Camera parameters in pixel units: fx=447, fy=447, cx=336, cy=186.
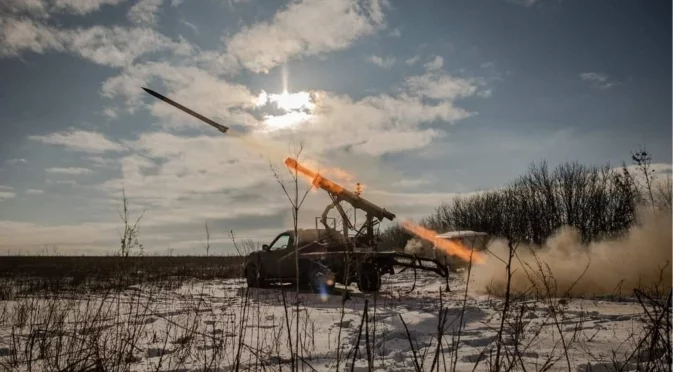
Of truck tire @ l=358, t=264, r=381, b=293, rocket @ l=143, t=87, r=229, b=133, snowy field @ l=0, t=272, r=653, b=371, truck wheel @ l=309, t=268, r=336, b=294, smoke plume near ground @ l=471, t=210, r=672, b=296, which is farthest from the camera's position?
rocket @ l=143, t=87, r=229, b=133

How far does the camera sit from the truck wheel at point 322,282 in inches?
433

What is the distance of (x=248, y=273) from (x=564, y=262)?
9.55 metres

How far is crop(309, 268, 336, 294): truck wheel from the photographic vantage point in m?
11.0

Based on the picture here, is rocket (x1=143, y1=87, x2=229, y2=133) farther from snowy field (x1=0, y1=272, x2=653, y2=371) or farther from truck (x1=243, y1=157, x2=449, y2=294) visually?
snowy field (x1=0, y1=272, x2=653, y2=371)

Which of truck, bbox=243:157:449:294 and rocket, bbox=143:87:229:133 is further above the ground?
rocket, bbox=143:87:229:133

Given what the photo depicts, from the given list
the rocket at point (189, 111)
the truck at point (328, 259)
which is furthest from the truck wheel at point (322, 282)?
the rocket at point (189, 111)

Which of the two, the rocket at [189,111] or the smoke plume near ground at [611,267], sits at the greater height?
the rocket at [189,111]

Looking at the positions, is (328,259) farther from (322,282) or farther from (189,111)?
(189,111)

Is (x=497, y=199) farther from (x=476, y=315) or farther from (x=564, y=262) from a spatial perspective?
(x=476, y=315)

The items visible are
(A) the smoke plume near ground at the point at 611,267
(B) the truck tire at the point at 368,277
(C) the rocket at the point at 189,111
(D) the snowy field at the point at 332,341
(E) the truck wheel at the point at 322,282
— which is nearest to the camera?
(D) the snowy field at the point at 332,341

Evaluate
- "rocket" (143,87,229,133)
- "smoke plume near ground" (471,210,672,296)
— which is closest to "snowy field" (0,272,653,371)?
"smoke plume near ground" (471,210,672,296)

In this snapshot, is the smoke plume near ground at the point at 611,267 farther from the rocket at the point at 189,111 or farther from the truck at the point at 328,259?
the rocket at the point at 189,111

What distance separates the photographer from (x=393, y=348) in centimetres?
489

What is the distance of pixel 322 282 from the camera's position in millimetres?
11008
